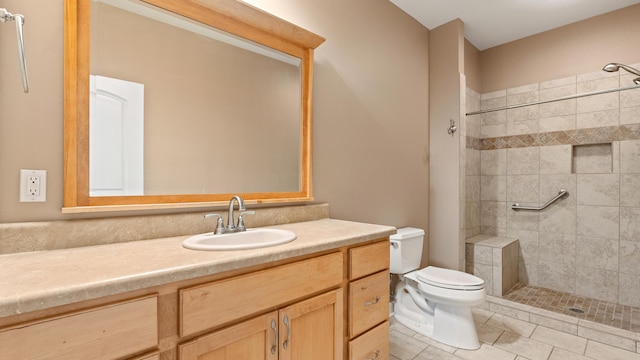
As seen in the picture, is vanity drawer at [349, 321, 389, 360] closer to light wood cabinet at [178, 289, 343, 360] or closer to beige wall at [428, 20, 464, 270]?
light wood cabinet at [178, 289, 343, 360]

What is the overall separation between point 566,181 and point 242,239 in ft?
10.0

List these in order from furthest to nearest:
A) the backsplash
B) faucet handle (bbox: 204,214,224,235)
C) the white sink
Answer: faucet handle (bbox: 204,214,224,235)
the white sink
the backsplash

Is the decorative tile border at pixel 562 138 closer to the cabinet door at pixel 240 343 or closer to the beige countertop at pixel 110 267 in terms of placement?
the beige countertop at pixel 110 267

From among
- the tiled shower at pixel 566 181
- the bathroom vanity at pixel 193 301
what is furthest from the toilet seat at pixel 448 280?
the tiled shower at pixel 566 181

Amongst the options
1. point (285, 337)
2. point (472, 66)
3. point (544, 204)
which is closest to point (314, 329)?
point (285, 337)

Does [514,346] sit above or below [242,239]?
below

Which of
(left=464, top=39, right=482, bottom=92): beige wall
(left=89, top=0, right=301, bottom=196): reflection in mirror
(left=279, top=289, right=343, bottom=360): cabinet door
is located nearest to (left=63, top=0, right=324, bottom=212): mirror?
(left=89, top=0, right=301, bottom=196): reflection in mirror

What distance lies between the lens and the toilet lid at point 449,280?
191 centimetres

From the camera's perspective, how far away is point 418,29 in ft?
8.79

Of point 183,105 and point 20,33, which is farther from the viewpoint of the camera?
point 183,105

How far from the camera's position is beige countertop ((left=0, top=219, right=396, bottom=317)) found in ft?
2.10

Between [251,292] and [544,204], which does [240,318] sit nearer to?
[251,292]

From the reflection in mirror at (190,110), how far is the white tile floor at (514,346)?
1.34 m

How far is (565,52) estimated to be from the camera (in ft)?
9.20
